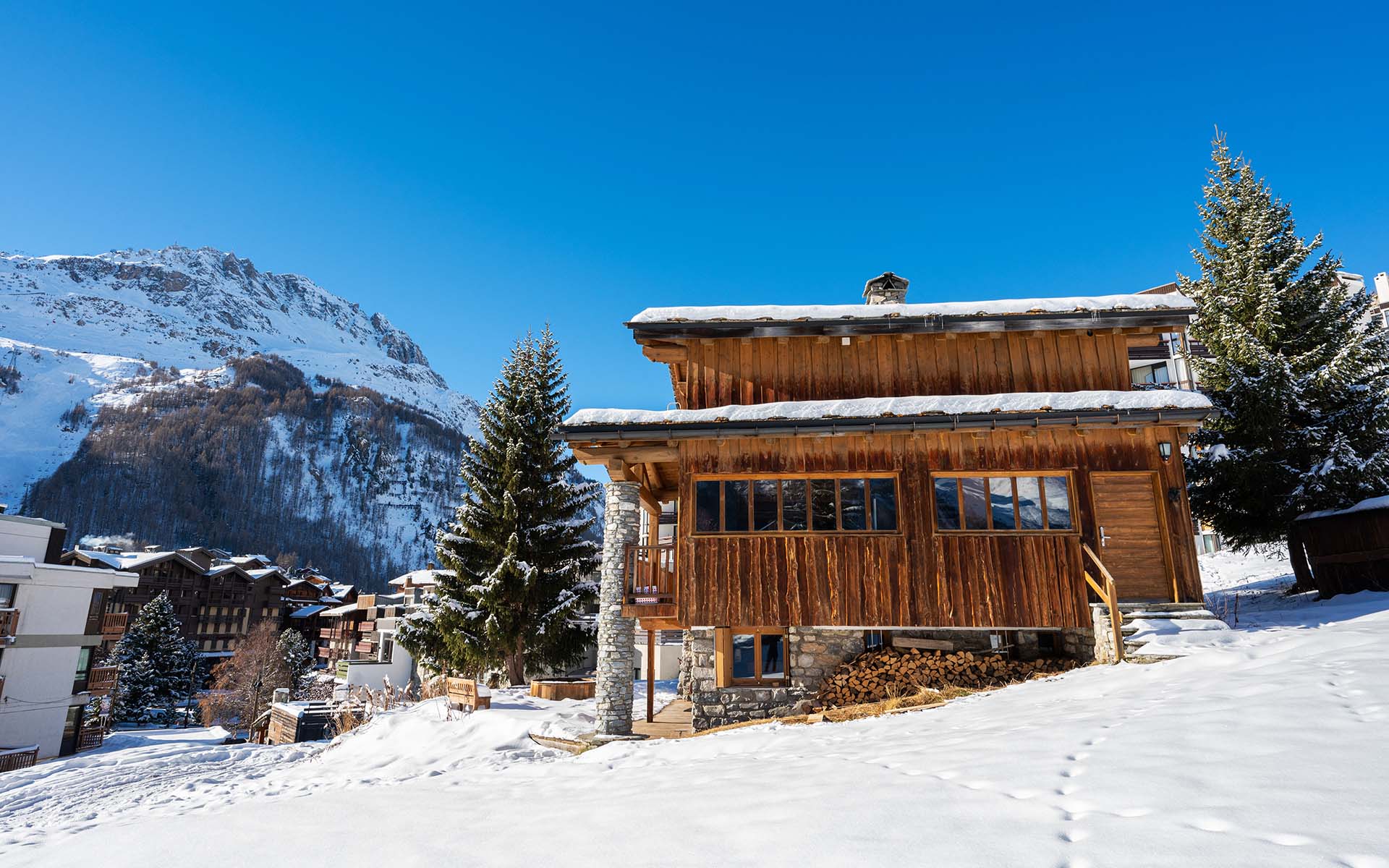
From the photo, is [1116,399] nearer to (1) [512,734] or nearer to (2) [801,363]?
(2) [801,363]

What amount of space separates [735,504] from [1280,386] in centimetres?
1452

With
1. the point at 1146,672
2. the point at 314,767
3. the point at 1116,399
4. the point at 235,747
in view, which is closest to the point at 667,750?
the point at 1146,672

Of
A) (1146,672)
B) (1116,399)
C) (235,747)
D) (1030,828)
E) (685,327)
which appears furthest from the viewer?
(235,747)

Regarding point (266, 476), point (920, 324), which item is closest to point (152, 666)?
point (920, 324)

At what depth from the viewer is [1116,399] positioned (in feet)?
42.1

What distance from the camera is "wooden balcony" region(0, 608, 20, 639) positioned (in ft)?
92.4

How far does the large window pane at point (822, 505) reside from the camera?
1338 cm

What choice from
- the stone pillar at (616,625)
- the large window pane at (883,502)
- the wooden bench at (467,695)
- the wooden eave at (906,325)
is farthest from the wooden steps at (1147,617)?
the wooden bench at (467,695)

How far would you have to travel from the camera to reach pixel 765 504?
13.6m

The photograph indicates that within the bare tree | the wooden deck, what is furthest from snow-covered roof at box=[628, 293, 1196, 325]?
the bare tree

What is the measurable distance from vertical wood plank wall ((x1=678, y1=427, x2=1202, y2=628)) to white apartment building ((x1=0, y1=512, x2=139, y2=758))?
106 ft

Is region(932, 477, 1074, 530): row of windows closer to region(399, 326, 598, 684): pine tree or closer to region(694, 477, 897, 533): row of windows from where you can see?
region(694, 477, 897, 533): row of windows

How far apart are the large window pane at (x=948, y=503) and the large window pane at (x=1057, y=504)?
1722 mm

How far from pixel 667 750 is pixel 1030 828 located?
6.58m
